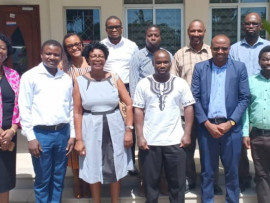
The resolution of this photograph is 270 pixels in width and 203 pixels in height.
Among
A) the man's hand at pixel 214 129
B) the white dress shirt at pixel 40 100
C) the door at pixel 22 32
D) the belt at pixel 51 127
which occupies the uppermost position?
the door at pixel 22 32

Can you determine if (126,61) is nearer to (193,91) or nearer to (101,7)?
(193,91)

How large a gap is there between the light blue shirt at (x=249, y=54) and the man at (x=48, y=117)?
1794mm

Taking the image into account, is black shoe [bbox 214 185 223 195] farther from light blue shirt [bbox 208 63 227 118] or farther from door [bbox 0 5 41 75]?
door [bbox 0 5 41 75]

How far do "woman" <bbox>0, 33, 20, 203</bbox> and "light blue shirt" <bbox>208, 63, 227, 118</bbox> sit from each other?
71.3 inches

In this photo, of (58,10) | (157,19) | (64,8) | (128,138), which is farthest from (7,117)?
(157,19)

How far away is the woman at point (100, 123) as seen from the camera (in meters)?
3.19

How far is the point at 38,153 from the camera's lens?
3.09 metres

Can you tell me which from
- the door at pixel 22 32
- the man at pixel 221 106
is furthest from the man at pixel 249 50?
the door at pixel 22 32

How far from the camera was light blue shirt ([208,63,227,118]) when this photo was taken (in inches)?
128

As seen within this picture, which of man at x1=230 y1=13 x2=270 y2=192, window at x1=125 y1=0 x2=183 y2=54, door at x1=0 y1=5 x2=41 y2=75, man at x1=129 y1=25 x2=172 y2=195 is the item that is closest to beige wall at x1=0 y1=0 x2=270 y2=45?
door at x1=0 y1=5 x2=41 y2=75

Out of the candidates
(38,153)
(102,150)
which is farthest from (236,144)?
(38,153)

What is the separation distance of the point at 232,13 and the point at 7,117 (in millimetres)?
5353

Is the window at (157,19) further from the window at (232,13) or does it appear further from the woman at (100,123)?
the woman at (100,123)

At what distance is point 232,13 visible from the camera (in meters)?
7.04
